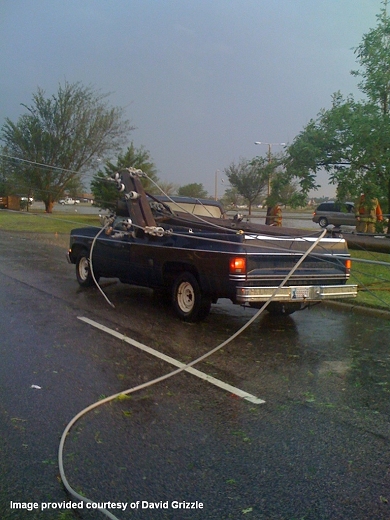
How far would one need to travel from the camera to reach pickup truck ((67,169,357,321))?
752 centimetres

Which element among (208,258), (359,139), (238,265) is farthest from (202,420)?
(359,139)

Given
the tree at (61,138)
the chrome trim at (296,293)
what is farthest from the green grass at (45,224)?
the chrome trim at (296,293)

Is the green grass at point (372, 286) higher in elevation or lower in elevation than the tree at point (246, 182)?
lower

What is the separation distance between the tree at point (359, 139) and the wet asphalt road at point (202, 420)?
7.01 metres

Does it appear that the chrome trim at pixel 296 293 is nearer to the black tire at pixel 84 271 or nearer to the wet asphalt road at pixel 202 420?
the wet asphalt road at pixel 202 420

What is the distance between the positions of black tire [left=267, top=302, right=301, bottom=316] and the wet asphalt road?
276mm

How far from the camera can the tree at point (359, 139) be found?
47.6 ft

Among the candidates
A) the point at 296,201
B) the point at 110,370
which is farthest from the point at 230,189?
the point at 110,370

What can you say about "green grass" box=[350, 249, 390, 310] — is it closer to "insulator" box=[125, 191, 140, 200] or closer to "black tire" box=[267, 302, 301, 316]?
"black tire" box=[267, 302, 301, 316]

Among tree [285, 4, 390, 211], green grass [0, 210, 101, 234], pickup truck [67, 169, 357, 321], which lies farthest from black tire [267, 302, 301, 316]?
green grass [0, 210, 101, 234]

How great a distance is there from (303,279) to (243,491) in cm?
457

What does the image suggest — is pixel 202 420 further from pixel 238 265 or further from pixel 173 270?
pixel 173 270

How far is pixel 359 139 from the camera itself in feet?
47.6

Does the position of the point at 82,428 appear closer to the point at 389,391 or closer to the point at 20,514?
the point at 20,514
